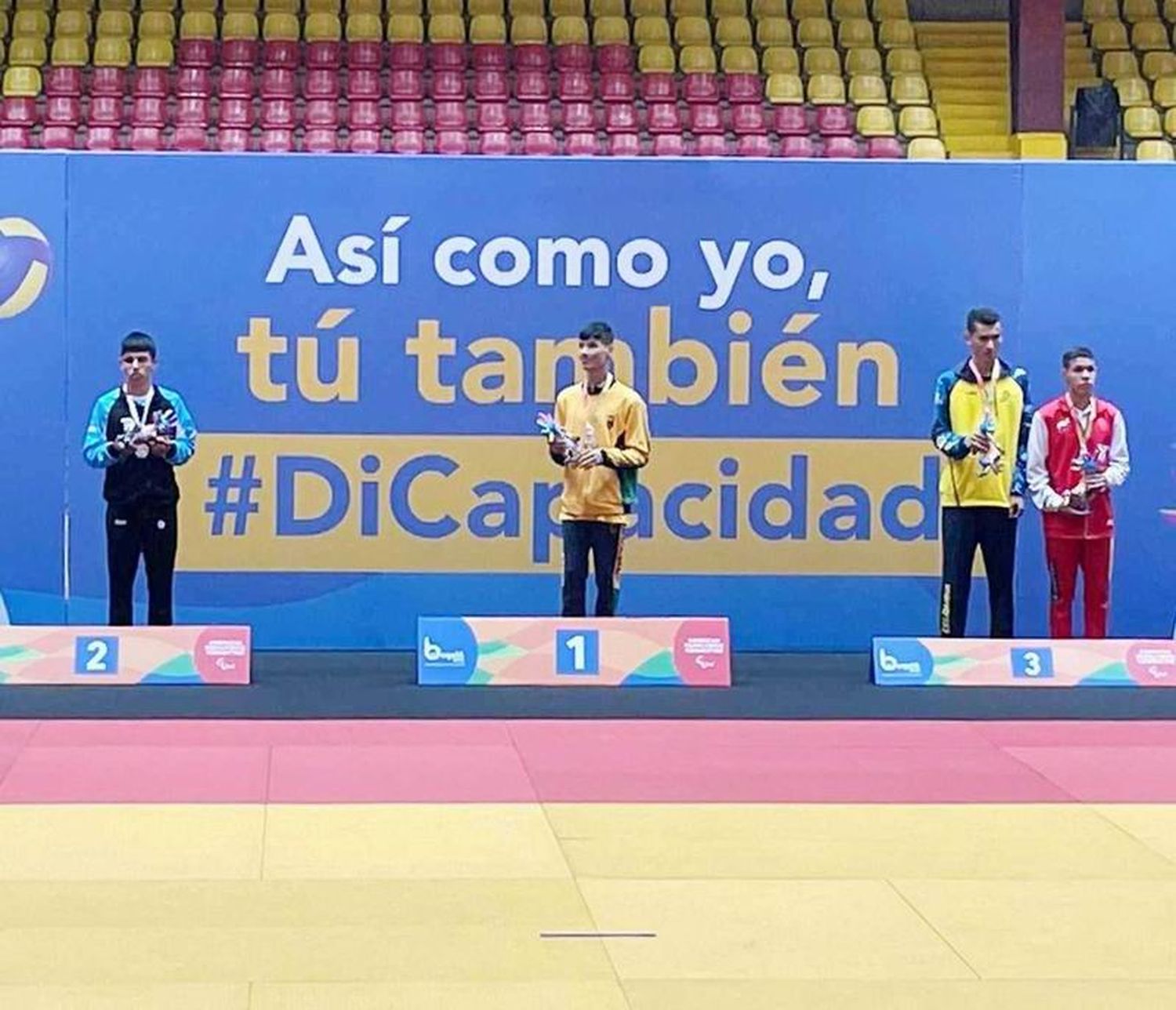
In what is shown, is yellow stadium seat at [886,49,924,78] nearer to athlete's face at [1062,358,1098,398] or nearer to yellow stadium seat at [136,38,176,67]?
yellow stadium seat at [136,38,176,67]

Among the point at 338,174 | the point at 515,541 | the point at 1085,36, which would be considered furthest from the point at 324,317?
the point at 1085,36

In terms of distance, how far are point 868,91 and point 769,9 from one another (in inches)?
70.8

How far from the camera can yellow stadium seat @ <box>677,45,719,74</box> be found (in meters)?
19.7

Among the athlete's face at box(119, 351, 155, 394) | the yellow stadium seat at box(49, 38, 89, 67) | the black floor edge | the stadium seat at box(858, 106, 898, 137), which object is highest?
the yellow stadium seat at box(49, 38, 89, 67)

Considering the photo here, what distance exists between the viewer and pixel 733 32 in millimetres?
20312

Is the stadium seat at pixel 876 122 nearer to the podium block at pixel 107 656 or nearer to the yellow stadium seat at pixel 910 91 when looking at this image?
the yellow stadium seat at pixel 910 91

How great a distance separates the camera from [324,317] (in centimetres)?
1327

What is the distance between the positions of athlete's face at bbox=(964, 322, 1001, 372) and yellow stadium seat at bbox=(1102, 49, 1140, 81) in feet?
29.1

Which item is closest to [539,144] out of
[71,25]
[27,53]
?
[71,25]

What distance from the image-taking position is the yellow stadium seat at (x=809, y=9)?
68.0 feet

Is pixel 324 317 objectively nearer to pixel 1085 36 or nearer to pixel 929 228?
pixel 929 228

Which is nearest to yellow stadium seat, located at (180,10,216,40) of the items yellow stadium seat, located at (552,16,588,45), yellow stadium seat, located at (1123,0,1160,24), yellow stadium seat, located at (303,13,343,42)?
yellow stadium seat, located at (303,13,343,42)

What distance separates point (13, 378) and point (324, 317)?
1.94 metres

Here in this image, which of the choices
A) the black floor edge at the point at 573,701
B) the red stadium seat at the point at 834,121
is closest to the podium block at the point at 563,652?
the black floor edge at the point at 573,701
